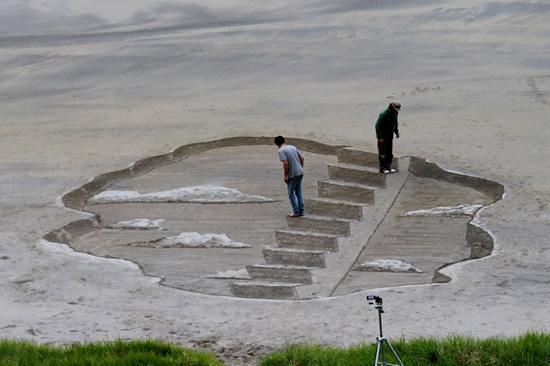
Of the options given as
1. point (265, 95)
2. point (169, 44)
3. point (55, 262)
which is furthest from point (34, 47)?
point (55, 262)

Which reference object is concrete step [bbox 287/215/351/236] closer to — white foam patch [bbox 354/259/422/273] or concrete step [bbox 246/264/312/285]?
white foam patch [bbox 354/259/422/273]

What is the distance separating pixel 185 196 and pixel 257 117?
6.04 m

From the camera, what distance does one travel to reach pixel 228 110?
24719mm

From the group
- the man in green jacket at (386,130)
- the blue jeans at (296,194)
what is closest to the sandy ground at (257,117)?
the man in green jacket at (386,130)

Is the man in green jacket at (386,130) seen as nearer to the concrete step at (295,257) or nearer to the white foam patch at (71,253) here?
the concrete step at (295,257)

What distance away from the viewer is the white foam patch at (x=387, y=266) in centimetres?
1403

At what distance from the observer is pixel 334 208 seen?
1708 cm

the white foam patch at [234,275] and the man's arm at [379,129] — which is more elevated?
the man's arm at [379,129]

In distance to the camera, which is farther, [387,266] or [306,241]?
[306,241]

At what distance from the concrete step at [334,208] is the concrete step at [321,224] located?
30cm

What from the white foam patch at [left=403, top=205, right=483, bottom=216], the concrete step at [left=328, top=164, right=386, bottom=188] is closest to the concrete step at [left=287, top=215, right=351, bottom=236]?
the white foam patch at [left=403, top=205, right=483, bottom=216]

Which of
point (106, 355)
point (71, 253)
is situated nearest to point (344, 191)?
point (71, 253)

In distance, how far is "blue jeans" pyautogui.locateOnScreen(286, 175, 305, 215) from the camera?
16234 mm

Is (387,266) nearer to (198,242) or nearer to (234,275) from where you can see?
(234,275)
